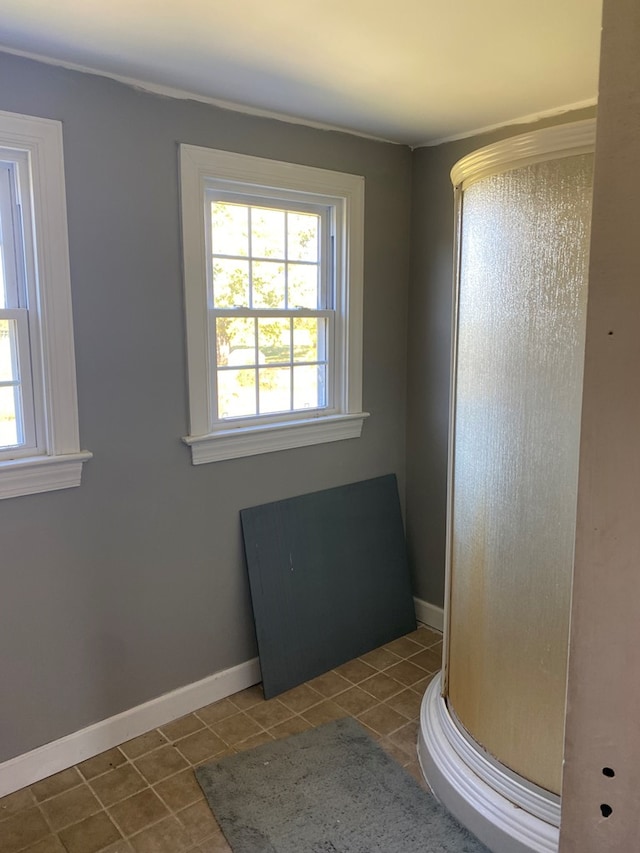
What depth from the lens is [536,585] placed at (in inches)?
71.6

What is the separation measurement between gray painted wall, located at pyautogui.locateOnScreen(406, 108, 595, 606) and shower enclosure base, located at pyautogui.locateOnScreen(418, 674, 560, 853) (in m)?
1.09

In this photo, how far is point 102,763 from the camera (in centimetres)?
229

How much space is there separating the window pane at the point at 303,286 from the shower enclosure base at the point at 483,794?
1749 mm

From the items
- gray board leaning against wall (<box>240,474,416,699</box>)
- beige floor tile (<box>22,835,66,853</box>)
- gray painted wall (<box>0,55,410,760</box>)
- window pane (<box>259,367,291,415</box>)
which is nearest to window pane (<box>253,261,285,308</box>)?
window pane (<box>259,367,291,415</box>)

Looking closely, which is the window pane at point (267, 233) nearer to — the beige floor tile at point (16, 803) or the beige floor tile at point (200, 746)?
the beige floor tile at point (200, 746)


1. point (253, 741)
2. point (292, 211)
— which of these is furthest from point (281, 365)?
point (253, 741)

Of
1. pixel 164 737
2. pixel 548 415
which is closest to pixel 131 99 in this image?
pixel 548 415

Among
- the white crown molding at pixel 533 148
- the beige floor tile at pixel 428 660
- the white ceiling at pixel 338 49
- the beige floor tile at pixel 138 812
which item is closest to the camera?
the white crown molding at pixel 533 148

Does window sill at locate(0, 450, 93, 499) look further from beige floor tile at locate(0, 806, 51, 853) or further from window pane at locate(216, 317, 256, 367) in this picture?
beige floor tile at locate(0, 806, 51, 853)

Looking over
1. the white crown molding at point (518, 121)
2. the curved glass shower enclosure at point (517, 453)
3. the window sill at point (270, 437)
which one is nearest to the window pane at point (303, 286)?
the window sill at point (270, 437)

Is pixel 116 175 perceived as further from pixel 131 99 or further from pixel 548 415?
pixel 548 415

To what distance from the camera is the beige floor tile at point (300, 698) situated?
263 centimetres

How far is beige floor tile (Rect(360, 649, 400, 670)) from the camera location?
2.94 m

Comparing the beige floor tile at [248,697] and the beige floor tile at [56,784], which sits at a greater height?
the beige floor tile at [248,697]
